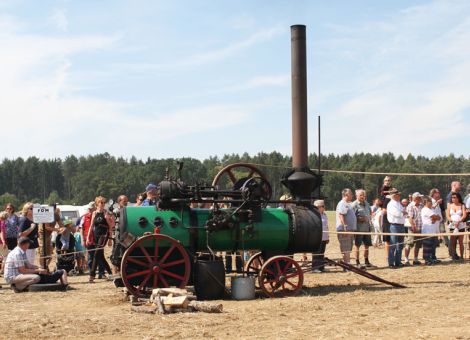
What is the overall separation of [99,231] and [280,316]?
245 inches

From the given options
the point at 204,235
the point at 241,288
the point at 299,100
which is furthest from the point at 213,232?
the point at 299,100

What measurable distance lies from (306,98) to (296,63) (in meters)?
0.63

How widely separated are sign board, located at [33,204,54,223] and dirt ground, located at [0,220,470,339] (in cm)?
235

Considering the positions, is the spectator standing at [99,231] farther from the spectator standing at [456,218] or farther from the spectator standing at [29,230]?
the spectator standing at [456,218]

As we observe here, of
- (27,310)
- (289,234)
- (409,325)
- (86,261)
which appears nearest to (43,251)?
(86,261)

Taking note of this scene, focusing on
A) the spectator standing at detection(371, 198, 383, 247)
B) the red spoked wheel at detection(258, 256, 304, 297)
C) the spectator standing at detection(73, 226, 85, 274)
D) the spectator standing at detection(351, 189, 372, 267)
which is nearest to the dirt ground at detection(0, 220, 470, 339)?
the red spoked wheel at detection(258, 256, 304, 297)

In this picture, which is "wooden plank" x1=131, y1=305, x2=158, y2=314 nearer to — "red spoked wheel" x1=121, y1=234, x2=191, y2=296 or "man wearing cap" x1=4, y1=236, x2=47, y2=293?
"red spoked wheel" x1=121, y1=234, x2=191, y2=296

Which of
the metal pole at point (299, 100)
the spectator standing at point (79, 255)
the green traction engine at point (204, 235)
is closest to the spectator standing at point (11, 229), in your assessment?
the spectator standing at point (79, 255)

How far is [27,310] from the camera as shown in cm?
954

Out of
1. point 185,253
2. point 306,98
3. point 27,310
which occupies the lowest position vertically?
point 27,310

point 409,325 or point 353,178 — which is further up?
point 353,178

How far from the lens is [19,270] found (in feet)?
38.2

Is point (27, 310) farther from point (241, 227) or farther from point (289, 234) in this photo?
point (289, 234)

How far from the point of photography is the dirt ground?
727 centimetres
